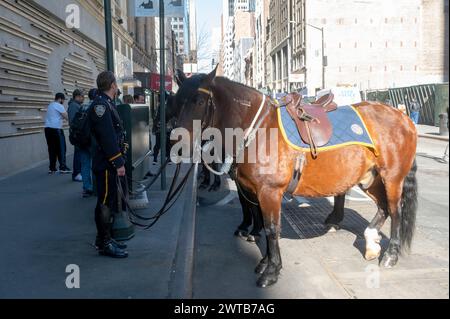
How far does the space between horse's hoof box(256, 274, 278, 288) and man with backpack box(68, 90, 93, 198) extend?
2523 mm

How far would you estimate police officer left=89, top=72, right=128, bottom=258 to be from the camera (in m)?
4.63

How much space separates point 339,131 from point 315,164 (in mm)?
450

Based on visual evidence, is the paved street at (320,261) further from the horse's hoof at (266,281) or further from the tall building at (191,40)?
the tall building at (191,40)

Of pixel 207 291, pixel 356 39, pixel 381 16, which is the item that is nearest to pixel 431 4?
pixel 381 16

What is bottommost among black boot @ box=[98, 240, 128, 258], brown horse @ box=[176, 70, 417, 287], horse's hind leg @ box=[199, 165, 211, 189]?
black boot @ box=[98, 240, 128, 258]

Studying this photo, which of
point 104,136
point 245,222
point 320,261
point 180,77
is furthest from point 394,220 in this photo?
point 104,136

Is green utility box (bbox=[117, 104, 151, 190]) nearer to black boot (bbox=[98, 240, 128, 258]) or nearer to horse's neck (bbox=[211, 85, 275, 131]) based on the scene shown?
black boot (bbox=[98, 240, 128, 258])

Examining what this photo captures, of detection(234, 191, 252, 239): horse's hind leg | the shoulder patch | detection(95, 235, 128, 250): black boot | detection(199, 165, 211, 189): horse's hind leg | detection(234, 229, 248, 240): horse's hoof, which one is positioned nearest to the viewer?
the shoulder patch

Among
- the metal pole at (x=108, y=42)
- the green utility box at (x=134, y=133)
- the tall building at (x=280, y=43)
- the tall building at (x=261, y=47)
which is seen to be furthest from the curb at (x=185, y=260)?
the tall building at (x=261, y=47)

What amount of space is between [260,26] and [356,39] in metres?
60.3

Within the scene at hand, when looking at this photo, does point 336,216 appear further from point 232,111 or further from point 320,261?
point 232,111

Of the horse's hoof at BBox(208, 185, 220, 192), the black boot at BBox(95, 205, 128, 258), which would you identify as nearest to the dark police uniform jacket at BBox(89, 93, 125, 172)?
the black boot at BBox(95, 205, 128, 258)

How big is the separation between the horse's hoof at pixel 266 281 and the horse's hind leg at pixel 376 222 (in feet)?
4.24

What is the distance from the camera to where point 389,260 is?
469 centimetres
